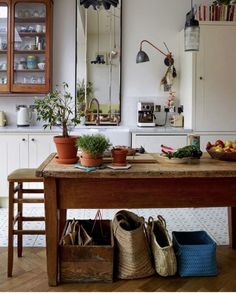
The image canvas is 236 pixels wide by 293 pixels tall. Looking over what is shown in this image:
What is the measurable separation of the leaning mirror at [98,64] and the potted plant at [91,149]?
2604 millimetres

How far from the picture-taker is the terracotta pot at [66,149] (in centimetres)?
248

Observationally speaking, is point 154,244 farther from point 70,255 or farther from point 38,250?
point 38,250

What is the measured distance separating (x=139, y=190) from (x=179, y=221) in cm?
174

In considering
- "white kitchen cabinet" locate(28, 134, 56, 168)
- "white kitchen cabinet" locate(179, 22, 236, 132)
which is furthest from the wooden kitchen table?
"white kitchen cabinet" locate(179, 22, 236, 132)

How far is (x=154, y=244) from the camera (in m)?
2.61

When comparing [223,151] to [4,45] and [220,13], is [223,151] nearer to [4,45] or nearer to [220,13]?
[220,13]

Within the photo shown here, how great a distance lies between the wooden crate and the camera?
8.20ft

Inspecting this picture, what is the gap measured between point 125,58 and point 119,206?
10.2 feet

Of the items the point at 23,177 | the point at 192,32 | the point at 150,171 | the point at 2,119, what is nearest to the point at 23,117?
the point at 2,119

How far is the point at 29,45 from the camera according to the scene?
15.5ft

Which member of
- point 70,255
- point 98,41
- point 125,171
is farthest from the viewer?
point 98,41

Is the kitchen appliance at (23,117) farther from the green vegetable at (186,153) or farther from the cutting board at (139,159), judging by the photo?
the green vegetable at (186,153)

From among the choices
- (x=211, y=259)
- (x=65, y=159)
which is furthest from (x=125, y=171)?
(x=211, y=259)

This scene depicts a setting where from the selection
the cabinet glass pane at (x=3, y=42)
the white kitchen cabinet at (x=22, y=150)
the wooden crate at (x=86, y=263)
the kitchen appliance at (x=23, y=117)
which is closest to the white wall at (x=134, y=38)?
the kitchen appliance at (x=23, y=117)
